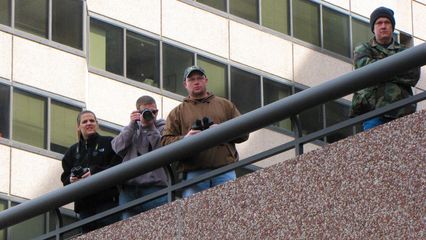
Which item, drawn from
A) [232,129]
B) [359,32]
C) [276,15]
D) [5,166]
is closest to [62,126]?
[5,166]

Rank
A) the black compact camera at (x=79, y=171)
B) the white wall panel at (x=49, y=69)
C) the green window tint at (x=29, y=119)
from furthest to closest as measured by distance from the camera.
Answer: the white wall panel at (x=49, y=69)
the green window tint at (x=29, y=119)
the black compact camera at (x=79, y=171)

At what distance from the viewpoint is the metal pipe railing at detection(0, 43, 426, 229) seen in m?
11.7

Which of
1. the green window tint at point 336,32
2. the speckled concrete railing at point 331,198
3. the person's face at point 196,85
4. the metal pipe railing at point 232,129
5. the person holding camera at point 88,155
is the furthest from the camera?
the green window tint at point 336,32

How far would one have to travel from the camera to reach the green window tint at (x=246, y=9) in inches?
1795

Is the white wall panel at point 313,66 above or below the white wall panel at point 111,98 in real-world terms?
above

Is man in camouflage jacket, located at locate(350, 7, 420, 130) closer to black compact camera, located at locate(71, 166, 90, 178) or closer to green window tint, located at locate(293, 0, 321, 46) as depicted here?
black compact camera, located at locate(71, 166, 90, 178)

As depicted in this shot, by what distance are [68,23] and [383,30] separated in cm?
2614

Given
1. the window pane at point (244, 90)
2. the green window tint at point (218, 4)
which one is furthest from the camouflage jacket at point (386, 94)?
the green window tint at point (218, 4)

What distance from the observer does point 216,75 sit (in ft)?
144

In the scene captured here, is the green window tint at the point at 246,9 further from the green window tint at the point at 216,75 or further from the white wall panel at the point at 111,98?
the white wall panel at the point at 111,98

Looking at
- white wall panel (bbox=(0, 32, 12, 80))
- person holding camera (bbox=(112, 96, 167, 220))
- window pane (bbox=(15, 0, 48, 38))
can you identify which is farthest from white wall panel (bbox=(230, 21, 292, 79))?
person holding camera (bbox=(112, 96, 167, 220))

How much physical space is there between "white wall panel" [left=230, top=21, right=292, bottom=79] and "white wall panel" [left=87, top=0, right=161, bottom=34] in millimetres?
2617

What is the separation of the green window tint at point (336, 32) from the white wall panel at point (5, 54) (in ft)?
37.4

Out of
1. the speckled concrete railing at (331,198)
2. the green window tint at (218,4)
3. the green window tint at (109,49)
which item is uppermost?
the green window tint at (218,4)
